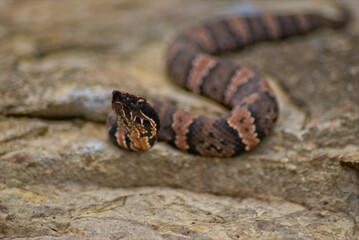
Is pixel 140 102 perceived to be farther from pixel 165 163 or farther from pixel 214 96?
pixel 214 96

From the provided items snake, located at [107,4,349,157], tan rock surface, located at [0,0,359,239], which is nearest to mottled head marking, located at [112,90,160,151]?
snake, located at [107,4,349,157]

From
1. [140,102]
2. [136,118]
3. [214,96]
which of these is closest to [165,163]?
[136,118]

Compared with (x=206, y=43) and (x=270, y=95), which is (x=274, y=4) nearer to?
(x=206, y=43)

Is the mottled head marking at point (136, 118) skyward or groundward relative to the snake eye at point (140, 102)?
groundward

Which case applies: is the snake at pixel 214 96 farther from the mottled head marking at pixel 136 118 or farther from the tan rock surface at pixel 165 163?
the tan rock surface at pixel 165 163

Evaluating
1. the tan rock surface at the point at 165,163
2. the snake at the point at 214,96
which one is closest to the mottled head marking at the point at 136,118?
the snake at the point at 214,96

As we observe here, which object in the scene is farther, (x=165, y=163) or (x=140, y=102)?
(x=165, y=163)
